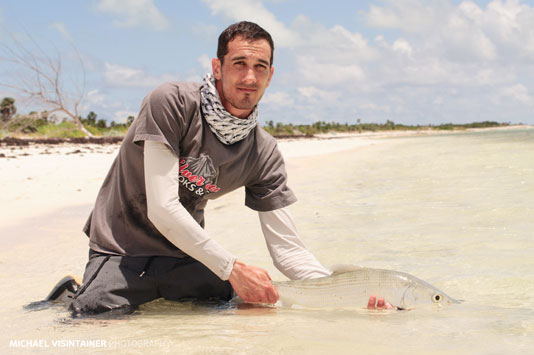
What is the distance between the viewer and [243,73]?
10.3 ft

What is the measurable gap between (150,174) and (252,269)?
81 centimetres

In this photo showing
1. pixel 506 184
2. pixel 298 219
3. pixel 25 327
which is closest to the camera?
pixel 25 327

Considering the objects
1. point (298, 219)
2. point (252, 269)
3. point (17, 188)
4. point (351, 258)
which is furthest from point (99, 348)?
point (17, 188)

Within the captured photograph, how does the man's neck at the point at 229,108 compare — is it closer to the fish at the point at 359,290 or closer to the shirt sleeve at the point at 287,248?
the shirt sleeve at the point at 287,248

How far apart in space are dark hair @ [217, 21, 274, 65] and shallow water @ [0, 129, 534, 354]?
165 centimetres

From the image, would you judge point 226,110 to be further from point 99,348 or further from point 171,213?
point 99,348

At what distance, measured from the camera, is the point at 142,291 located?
3.35 m

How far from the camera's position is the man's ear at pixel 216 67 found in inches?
128

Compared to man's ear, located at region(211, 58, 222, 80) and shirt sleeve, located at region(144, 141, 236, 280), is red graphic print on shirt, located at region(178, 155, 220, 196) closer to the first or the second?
shirt sleeve, located at region(144, 141, 236, 280)

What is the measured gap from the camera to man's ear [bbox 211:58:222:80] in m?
3.26

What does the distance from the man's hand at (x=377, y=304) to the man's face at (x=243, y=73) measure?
4.52 ft

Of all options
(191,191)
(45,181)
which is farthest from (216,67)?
(45,181)

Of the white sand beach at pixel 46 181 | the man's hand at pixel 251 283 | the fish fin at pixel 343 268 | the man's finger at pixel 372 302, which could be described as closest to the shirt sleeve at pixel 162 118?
the man's hand at pixel 251 283

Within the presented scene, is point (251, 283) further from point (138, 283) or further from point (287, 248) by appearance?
point (138, 283)
